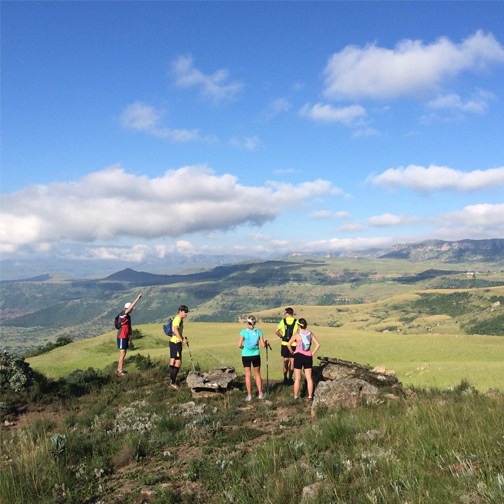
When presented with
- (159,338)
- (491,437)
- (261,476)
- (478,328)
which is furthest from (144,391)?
(478,328)

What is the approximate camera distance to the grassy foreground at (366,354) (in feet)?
Result: 44.0

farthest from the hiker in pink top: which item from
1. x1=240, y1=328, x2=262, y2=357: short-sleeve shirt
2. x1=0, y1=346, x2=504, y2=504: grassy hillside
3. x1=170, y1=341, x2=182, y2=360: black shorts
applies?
x1=170, y1=341, x2=182, y2=360: black shorts

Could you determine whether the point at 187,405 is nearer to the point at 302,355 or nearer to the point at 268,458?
the point at 302,355

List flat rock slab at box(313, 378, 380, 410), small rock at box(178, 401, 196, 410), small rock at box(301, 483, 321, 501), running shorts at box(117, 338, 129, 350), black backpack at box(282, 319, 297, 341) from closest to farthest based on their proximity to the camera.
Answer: small rock at box(301, 483, 321, 501) → flat rock slab at box(313, 378, 380, 410) → small rock at box(178, 401, 196, 410) → black backpack at box(282, 319, 297, 341) → running shorts at box(117, 338, 129, 350)

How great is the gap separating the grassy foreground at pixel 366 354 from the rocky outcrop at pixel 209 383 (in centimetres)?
286

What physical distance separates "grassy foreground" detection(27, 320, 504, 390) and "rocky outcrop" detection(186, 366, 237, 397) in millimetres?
2859

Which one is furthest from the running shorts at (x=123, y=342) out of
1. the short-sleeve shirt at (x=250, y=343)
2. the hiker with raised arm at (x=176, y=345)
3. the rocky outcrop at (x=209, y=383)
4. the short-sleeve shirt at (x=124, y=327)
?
the short-sleeve shirt at (x=250, y=343)

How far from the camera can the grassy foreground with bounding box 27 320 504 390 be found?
44.0ft

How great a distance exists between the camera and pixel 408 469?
4547 mm

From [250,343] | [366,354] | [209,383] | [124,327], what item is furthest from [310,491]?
[366,354]

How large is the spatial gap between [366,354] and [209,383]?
934 centimetres

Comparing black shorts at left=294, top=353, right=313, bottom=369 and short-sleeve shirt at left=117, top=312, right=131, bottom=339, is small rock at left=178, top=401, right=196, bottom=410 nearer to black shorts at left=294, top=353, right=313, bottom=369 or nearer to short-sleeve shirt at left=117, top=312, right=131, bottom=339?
black shorts at left=294, top=353, right=313, bottom=369

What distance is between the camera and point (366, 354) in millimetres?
17562

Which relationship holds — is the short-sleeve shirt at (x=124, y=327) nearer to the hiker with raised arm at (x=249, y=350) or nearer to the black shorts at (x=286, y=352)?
the hiker with raised arm at (x=249, y=350)
